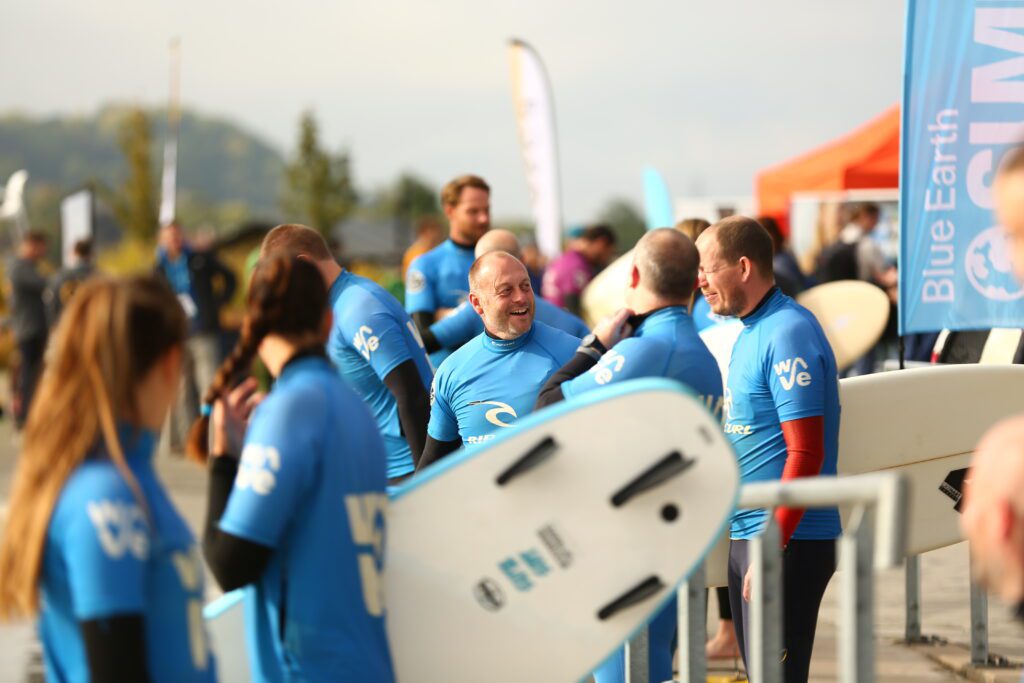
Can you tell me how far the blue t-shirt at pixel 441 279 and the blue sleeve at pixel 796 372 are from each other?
3094 millimetres

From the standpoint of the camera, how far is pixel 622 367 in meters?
3.78

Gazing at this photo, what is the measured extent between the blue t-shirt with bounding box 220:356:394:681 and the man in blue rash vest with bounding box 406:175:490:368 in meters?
4.32

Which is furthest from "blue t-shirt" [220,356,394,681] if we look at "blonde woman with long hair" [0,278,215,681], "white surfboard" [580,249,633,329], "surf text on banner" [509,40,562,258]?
"surf text on banner" [509,40,562,258]

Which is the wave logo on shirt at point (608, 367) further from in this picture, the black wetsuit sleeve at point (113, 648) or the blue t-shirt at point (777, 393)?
the black wetsuit sleeve at point (113, 648)

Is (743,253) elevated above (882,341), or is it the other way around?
(743,253)

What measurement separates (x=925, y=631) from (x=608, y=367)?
11.4ft

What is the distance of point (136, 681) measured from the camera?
81.7 inches

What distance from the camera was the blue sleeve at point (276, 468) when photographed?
244 centimetres

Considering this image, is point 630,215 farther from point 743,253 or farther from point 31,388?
point 743,253

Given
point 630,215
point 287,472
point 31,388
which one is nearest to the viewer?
point 287,472

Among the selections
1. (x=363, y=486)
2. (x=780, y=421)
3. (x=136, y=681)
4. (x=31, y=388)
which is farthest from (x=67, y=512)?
(x=31, y=388)

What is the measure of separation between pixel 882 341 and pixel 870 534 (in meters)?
9.36

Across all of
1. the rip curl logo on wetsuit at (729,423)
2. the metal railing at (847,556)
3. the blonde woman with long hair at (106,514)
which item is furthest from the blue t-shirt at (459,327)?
the blonde woman with long hair at (106,514)

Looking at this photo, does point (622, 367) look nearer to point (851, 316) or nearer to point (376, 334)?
point (376, 334)
